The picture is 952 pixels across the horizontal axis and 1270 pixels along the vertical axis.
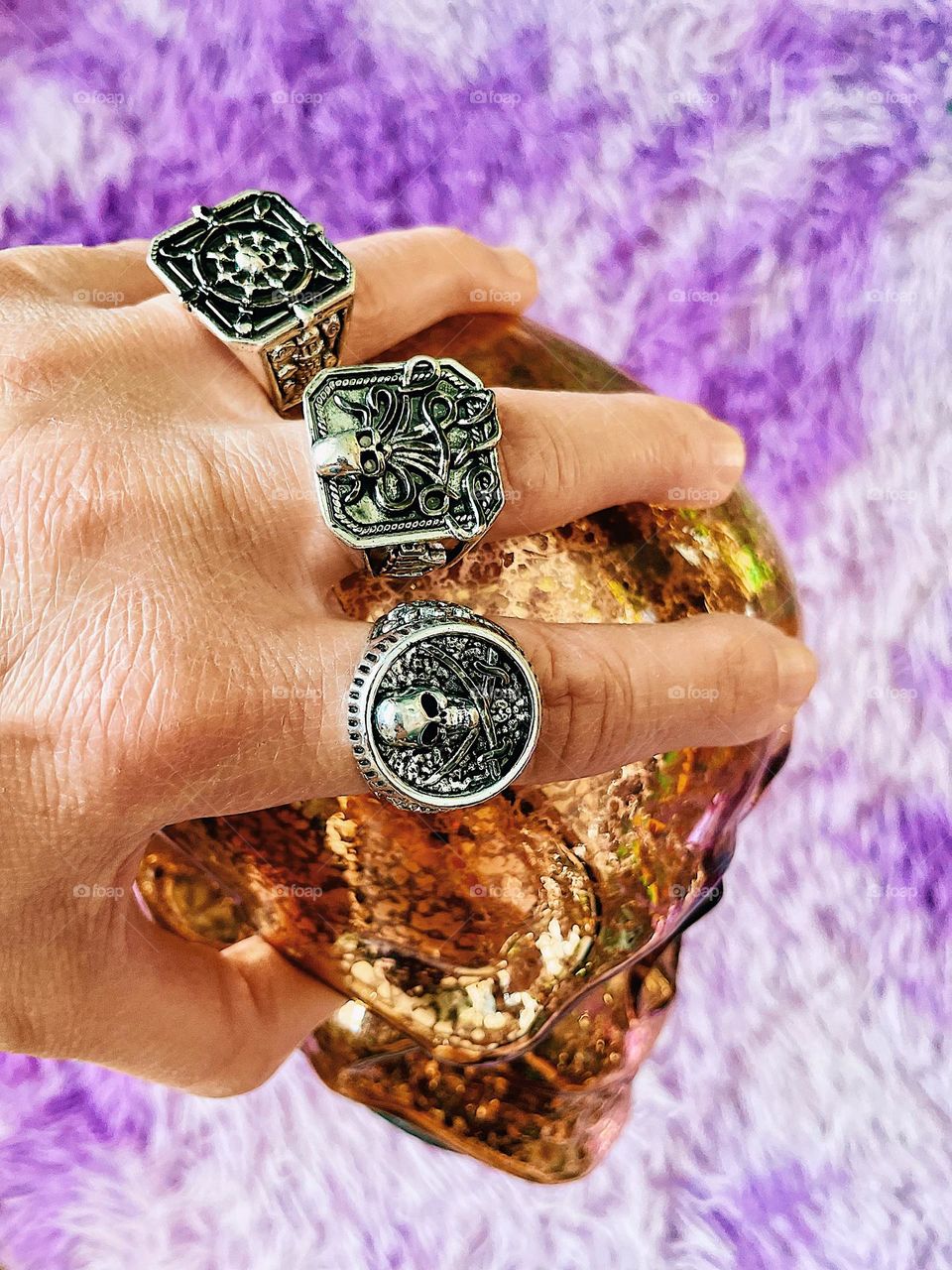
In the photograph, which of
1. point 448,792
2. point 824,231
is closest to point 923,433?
point 824,231

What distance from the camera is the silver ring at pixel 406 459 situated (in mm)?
531

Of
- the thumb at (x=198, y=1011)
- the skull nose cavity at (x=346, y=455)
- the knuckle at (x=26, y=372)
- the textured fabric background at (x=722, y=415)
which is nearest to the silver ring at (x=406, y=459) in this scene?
the skull nose cavity at (x=346, y=455)

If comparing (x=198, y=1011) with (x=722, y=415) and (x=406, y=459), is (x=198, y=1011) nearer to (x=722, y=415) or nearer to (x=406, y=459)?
(x=406, y=459)

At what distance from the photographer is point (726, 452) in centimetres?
66

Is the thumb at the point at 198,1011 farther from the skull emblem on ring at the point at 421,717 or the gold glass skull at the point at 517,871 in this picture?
the skull emblem on ring at the point at 421,717

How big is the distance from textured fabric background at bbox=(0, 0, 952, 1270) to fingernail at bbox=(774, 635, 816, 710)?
279mm

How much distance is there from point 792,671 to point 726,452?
12 cm

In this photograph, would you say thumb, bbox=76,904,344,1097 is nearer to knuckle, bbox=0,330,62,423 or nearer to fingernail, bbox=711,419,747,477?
knuckle, bbox=0,330,62,423

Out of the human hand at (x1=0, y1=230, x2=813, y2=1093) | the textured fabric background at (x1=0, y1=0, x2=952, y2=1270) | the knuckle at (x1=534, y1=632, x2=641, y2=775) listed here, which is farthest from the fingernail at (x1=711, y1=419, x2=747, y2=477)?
the textured fabric background at (x1=0, y1=0, x2=952, y2=1270)

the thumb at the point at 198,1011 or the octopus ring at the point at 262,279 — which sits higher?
the octopus ring at the point at 262,279

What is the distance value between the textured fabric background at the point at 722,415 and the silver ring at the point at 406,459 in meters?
0.45

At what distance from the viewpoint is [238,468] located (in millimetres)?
562

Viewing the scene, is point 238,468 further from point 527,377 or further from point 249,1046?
point 249,1046

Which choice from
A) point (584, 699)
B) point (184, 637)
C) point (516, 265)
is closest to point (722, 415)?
point (516, 265)
